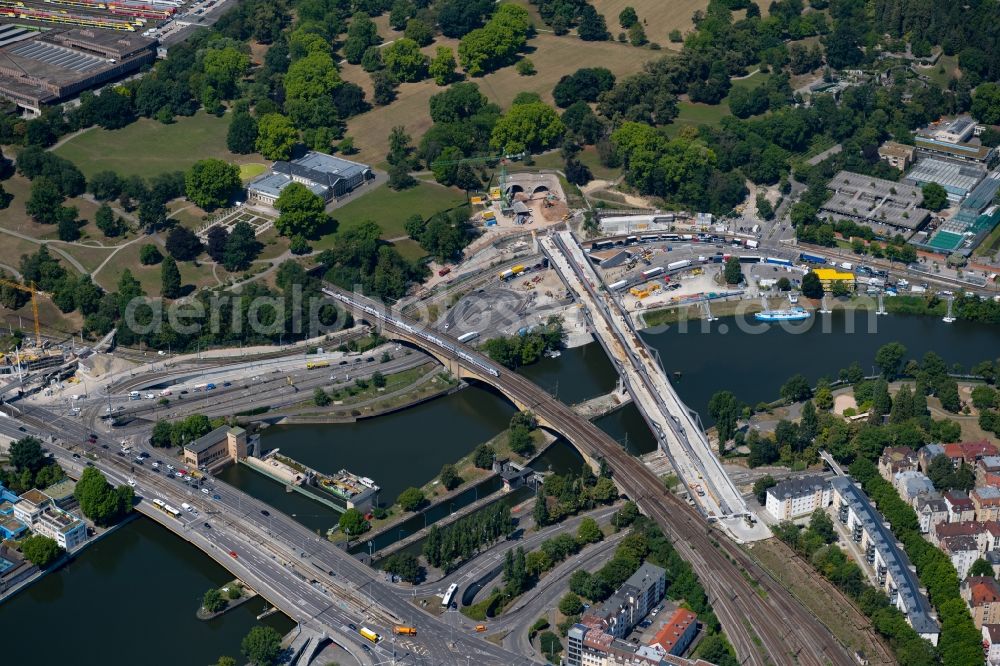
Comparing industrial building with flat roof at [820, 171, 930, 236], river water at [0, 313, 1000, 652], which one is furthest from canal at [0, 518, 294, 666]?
industrial building with flat roof at [820, 171, 930, 236]

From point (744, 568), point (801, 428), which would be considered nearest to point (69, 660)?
point (744, 568)

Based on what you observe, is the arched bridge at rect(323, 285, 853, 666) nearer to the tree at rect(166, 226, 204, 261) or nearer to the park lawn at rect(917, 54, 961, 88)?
the tree at rect(166, 226, 204, 261)

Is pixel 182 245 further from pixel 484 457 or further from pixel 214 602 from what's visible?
pixel 214 602

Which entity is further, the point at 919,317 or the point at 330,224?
the point at 330,224

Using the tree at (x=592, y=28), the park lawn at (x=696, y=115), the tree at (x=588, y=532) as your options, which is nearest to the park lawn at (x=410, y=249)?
the park lawn at (x=696, y=115)

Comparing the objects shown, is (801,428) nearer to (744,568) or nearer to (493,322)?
(744,568)

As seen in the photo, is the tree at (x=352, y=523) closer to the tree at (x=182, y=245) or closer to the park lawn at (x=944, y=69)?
the tree at (x=182, y=245)
